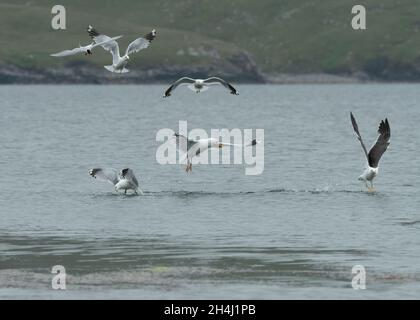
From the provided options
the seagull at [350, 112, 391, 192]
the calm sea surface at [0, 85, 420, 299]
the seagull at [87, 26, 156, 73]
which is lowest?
the calm sea surface at [0, 85, 420, 299]

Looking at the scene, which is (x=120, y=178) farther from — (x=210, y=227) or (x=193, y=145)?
(x=210, y=227)

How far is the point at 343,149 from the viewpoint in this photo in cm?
7844

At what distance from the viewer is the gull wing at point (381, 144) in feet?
143

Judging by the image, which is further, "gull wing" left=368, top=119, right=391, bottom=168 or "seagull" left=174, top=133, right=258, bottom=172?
"seagull" left=174, top=133, right=258, bottom=172

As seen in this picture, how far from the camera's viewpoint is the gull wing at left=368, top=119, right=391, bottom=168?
4356cm

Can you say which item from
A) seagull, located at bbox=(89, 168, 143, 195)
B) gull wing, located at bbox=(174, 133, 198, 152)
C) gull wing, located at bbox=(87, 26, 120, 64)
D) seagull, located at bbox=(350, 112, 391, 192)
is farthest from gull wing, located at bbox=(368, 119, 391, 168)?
gull wing, located at bbox=(87, 26, 120, 64)

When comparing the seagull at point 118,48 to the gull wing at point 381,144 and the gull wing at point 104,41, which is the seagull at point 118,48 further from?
the gull wing at point 381,144

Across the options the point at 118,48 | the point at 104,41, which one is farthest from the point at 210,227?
the point at 118,48

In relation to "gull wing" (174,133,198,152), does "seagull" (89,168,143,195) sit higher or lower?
lower

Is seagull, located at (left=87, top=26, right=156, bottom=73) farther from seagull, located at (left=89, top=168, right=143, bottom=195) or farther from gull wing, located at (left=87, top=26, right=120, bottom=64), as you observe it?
seagull, located at (left=89, top=168, right=143, bottom=195)

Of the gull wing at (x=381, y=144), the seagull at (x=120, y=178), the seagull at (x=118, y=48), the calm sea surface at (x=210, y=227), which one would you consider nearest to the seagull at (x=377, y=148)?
the gull wing at (x=381, y=144)
